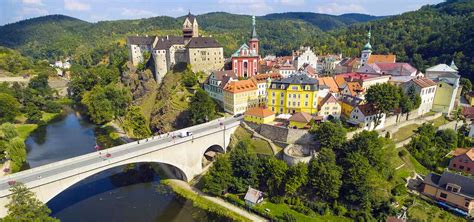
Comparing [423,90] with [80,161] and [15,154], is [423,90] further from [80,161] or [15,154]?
[15,154]

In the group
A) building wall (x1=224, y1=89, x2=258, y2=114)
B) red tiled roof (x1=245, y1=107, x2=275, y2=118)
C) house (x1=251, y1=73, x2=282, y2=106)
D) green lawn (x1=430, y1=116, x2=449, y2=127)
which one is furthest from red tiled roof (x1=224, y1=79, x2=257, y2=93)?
green lawn (x1=430, y1=116, x2=449, y2=127)

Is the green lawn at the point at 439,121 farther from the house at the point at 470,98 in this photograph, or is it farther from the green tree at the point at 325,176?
the green tree at the point at 325,176

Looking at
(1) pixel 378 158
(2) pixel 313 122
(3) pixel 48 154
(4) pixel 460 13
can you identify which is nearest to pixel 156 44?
(3) pixel 48 154

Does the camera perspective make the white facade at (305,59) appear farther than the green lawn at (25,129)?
Yes

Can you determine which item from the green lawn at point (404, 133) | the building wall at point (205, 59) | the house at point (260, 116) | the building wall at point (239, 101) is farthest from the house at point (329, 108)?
the building wall at point (205, 59)

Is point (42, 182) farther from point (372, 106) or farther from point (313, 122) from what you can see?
point (372, 106)

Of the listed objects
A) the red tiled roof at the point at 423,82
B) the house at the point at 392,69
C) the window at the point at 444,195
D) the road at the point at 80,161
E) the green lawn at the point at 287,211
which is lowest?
the green lawn at the point at 287,211

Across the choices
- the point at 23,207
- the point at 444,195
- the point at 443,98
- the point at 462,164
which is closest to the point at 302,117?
the point at 444,195
